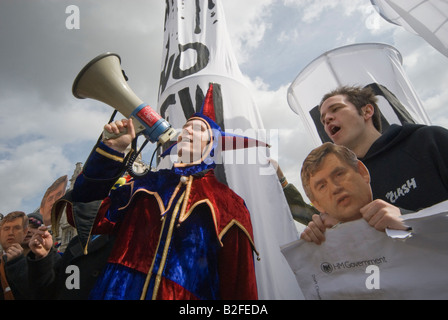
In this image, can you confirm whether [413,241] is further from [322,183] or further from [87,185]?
[87,185]

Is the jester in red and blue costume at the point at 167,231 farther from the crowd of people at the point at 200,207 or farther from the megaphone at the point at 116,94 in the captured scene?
the megaphone at the point at 116,94

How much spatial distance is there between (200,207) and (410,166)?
1.35m

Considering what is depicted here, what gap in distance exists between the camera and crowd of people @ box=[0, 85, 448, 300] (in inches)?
53.8

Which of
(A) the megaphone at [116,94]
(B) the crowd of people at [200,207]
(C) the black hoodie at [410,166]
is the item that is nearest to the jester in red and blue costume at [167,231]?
(B) the crowd of people at [200,207]

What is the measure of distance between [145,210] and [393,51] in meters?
3.30

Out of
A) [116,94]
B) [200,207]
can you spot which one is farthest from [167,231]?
[116,94]

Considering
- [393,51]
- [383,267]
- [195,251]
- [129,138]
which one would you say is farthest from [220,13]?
[383,267]

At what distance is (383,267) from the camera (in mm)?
1194

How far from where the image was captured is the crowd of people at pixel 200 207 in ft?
4.49

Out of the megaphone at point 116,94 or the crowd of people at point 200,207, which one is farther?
the megaphone at point 116,94

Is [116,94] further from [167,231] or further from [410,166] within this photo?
[410,166]

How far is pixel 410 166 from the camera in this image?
5.03ft

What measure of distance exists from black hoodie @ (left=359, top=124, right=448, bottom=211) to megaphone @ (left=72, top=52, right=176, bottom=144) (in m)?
1.50

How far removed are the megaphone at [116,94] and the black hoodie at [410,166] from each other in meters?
1.50
